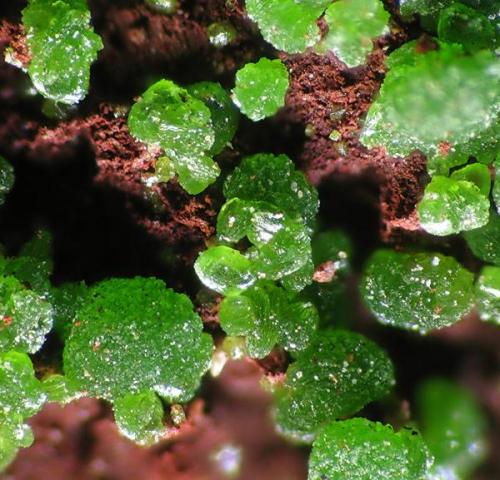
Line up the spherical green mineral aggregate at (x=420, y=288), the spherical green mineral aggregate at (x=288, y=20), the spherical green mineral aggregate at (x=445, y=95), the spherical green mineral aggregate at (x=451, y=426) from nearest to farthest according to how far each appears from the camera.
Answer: the spherical green mineral aggregate at (x=445, y=95), the spherical green mineral aggregate at (x=288, y=20), the spherical green mineral aggregate at (x=420, y=288), the spherical green mineral aggregate at (x=451, y=426)

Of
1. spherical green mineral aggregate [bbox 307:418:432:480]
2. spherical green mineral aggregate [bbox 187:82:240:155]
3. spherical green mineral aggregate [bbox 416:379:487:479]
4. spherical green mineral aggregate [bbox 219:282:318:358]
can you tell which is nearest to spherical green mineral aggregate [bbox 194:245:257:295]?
spherical green mineral aggregate [bbox 219:282:318:358]

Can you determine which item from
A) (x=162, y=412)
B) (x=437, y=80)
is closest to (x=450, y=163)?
(x=437, y=80)

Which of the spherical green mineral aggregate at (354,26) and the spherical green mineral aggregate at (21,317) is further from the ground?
the spherical green mineral aggregate at (354,26)

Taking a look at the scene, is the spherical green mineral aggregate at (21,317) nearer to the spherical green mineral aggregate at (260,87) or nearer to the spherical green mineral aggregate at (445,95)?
the spherical green mineral aggregate at (260,87)

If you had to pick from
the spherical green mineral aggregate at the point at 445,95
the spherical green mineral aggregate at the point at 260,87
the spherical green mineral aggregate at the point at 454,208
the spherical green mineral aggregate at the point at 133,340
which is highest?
the spherical green mineral aggregate at the point at 445,95

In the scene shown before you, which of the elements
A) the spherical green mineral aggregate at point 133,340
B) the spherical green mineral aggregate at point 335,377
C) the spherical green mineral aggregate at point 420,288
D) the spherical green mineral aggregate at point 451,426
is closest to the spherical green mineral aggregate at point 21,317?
the spherical green mineral aggregate at point 133,340

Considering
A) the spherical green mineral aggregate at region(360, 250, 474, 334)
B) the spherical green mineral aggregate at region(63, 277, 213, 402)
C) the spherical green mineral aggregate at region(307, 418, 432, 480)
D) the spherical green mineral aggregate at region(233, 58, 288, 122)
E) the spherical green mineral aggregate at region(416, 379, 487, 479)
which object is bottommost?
the spherical green mineral aggregate at region(416, 379, 487, 479)

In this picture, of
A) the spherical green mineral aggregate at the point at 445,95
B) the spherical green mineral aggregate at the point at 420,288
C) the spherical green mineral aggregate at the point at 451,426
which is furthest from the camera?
the spherical green mineral aggregate at the point at 451,426

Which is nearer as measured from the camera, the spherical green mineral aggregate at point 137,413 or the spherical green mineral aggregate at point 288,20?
the spherical green mineral aggregate at point 288,20

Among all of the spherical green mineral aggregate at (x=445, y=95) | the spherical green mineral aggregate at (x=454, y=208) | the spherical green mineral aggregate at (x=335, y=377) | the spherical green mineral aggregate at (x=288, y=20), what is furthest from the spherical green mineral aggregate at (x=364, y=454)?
the spherical green mineral aggregate at (x=288, y=20)

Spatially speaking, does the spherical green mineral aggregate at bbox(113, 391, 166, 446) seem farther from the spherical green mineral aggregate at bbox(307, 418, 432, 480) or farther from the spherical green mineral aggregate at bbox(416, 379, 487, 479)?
the spherical green mineral aggregate at bbox(416, 379, 487, 479)

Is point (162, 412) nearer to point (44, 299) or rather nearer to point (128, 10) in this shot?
point (44, 299)

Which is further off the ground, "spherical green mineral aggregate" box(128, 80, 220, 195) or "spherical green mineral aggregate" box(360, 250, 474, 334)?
"spherical green mineral aggregate" box(128, 80, 220, 195)
